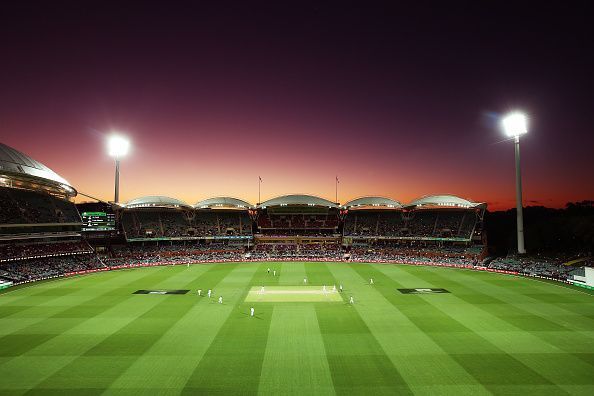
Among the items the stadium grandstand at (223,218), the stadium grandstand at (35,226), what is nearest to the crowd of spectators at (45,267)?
the stadium grandstand at (35,226)

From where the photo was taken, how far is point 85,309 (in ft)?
88.2

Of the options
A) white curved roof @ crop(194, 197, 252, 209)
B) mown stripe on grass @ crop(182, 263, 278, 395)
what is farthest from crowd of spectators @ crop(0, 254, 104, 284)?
mown stripe on grass @ crop(182, 263, 278, 395)

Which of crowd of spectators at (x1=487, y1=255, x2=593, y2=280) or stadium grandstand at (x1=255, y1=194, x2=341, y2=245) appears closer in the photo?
crowd of spectators at (x1=487, y1=255, x2=593, y2=280)

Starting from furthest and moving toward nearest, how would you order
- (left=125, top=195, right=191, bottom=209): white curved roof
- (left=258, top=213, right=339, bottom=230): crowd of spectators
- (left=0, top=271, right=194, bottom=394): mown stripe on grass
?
(left=258, top=213, right=339, bottom=230): crowd of spectators → (left=125, top=195, right=191, bottom=209): white curved roof → (left=0, top=271, right=194, bottom=394): mown stripe on grass

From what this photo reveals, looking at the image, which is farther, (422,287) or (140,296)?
(422,287)

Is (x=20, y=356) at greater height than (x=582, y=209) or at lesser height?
lesser

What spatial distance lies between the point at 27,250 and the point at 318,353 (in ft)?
150

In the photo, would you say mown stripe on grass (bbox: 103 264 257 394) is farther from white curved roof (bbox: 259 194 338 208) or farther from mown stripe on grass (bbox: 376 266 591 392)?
white curved roof (bbox: 259 194 338 208)

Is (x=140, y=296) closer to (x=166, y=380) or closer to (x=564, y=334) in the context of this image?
(x=166, y=380)

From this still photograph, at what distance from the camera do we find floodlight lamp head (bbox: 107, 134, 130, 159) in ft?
180

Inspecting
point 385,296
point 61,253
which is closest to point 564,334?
point 385,296

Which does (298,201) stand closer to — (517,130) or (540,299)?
(517,130)

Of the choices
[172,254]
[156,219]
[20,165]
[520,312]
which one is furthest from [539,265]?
[156,219]

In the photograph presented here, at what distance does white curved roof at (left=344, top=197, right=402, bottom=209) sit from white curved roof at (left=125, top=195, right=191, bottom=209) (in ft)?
110
